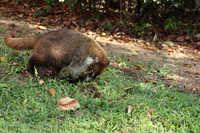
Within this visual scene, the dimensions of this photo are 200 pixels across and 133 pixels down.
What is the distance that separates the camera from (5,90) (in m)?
2.93

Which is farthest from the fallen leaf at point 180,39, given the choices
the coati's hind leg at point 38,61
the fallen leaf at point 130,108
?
the coati's hind leg at point 38,61

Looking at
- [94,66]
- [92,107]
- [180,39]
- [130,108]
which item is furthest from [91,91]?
[180,39]

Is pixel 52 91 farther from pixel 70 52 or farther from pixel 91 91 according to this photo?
pixel 70 52

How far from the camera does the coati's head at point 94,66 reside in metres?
3.42

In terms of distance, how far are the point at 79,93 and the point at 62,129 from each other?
0.88 m

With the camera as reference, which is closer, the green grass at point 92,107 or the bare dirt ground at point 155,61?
the green grass at point 92,107

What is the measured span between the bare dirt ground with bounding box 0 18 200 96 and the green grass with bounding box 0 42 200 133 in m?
0.38

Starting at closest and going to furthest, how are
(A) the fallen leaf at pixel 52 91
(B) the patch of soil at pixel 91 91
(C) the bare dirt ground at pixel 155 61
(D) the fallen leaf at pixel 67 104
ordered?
(D) the fallen leaf at pixel 67 104, (A) the fallen leaf at pixel 52 91, (B) the patch of soil at pixel 91 91, (C) the bare dirt ground at pixel 155 61

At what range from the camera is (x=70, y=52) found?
349 cm

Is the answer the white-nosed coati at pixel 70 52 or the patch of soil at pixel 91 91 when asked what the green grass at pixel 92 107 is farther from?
the white-nosed coati at pixel 70 52

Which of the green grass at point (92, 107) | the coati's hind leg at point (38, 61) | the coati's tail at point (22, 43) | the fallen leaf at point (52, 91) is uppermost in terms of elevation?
the coati's tail at point (22, 43)

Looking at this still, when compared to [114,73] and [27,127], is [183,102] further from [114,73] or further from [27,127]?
[27,127]

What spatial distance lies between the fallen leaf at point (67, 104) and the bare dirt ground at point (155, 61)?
5.34ft

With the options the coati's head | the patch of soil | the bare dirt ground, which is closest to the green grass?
the patch of soil
